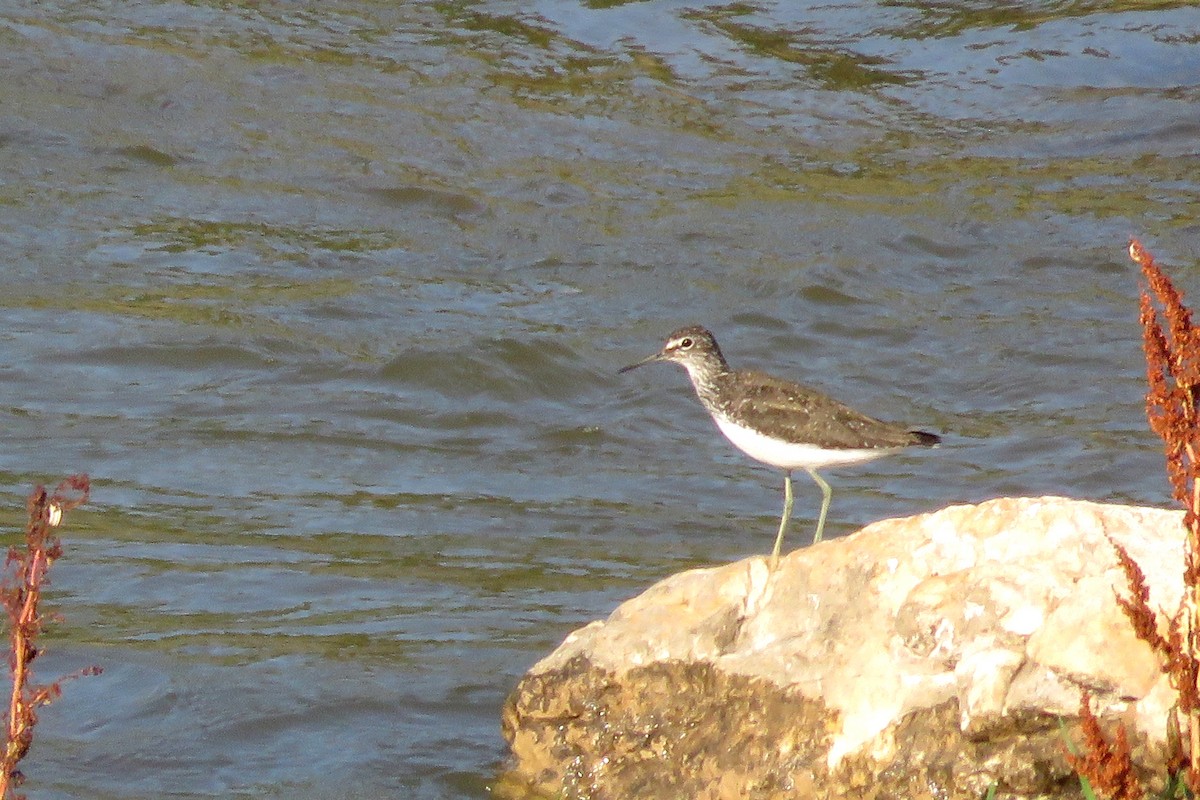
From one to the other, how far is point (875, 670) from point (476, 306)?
709cm

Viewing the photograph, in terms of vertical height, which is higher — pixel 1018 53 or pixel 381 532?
pixel 1018 53

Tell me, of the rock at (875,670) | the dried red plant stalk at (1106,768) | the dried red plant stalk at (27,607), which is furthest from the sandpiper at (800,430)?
the dried red plant stalk at (27,607)

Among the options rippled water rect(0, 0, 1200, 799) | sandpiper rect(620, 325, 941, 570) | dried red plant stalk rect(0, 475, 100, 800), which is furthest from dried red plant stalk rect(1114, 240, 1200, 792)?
rippled water rect(0, 0, 1200, 799)

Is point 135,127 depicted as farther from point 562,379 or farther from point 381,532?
point 381,532

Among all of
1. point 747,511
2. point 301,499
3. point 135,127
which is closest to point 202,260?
point 135,127

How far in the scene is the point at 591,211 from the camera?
45.2ft

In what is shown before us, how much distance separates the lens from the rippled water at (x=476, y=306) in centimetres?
800

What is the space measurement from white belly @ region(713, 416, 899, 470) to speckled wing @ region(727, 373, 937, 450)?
0.02m

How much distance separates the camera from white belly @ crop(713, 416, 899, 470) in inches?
272

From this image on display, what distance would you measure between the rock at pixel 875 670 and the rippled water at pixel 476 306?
2.56 ft

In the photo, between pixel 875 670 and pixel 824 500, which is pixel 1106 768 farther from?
pixel 824 500

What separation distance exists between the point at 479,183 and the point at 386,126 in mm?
1103

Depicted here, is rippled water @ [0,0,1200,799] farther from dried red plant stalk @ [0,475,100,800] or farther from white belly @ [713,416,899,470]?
dried red plant stalk @ [0,475,100,800]

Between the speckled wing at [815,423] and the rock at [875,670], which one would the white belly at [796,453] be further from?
the rock at [875,670]
